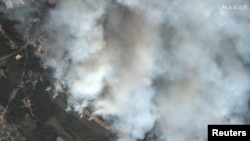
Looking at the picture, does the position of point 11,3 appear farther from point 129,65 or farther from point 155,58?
point 155,58

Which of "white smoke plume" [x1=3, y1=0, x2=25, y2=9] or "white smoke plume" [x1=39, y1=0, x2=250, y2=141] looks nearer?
"white smoke plume" [x1=39, y1=0, x2=250, y2=141]

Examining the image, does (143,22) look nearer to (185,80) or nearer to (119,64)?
(119,64)

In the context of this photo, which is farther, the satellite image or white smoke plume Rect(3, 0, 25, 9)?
white smoke plume Rect(3, 0, 25, 9)

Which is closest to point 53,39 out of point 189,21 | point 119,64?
point 119,64

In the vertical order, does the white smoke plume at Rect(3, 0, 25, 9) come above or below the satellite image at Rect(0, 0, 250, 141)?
above

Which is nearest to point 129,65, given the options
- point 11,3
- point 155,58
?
point 155,58

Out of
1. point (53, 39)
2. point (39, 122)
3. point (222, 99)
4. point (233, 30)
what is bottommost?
point (39, 122)

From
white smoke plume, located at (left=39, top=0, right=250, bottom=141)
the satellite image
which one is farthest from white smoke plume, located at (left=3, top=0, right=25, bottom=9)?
white smoke plume, located at (left=39, top=0, right=250, bottom=141)

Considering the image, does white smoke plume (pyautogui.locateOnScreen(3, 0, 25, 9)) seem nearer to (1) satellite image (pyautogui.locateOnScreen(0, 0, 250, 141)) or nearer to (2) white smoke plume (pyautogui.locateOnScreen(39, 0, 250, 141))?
(1) satellite image (pyautogui.locateOnScreen(0, 0, 250, 141))
